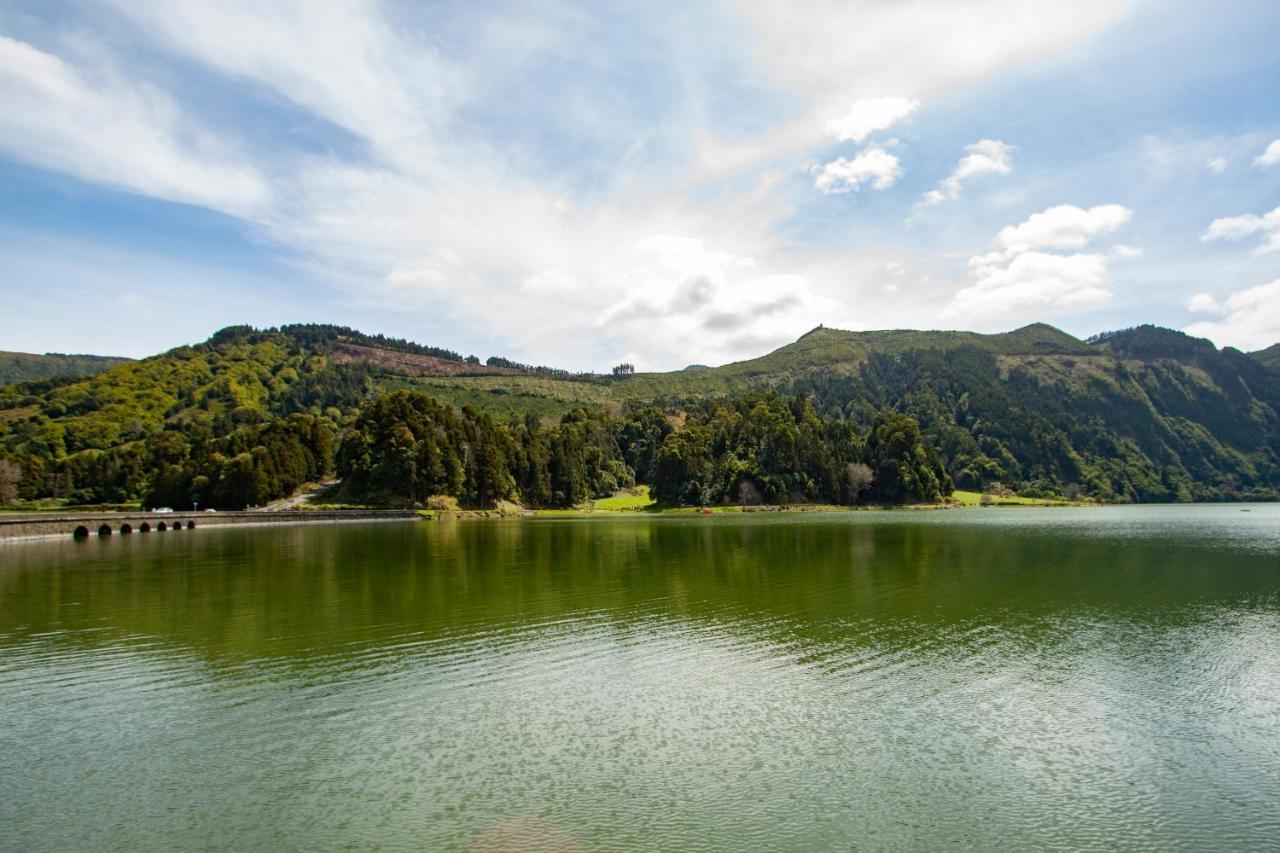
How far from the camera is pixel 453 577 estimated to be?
151 feet

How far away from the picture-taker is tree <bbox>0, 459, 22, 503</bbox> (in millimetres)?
141000

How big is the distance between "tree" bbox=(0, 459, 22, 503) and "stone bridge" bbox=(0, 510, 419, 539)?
49531 mm

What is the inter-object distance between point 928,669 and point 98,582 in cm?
4780

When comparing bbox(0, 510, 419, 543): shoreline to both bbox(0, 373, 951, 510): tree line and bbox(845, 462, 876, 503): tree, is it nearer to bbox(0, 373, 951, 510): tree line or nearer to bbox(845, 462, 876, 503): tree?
bbox(0, 373, 951, 510): tree line

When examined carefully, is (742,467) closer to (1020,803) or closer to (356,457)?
(356,457)

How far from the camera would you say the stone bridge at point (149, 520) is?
276ft

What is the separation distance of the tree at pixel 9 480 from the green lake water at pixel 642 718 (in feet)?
453

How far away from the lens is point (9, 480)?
5782 inches

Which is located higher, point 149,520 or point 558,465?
point 558,465

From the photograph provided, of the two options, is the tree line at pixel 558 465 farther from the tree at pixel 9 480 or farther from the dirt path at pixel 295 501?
the tree at pixel 9 480

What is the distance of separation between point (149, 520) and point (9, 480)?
7220 cm

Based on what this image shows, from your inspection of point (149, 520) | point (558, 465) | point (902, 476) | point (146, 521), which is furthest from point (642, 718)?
point (902, 476)

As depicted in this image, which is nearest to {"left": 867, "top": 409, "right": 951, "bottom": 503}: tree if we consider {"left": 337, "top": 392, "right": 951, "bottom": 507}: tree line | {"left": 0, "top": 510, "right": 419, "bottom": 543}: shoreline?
{"left": 337, "top": 392, "right": 951, "bottom": 507}: tree line

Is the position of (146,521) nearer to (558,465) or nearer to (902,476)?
(558,465)
